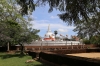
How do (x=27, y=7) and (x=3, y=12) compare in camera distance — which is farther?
(x=3, y=12)

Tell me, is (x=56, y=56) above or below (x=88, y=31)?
below

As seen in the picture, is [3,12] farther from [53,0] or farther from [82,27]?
[53,0]

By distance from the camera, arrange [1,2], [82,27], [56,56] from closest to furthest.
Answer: [56,56] < [82,27] < [1,2]

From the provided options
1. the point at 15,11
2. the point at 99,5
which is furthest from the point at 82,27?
the point at 99,5

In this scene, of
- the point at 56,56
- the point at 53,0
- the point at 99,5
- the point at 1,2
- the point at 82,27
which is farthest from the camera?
Answer: the point at 1,2

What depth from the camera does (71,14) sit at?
1191 centimetres

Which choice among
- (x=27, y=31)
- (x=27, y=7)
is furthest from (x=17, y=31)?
(x=27, y=7)

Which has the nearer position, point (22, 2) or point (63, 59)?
point (22, 2)

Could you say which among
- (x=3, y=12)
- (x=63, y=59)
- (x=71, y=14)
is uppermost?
(x=3, y=12)

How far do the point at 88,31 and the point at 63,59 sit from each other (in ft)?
54.7

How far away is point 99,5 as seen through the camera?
Result: 11828 mm

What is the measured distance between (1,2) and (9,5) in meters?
1.65

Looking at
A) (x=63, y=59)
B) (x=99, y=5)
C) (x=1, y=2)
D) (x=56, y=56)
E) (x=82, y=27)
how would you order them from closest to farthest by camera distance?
(x=99, y=5) → (x=63, y=59) → (x=56, y=56) → (x=82, y=27) → (x=1, y=2)

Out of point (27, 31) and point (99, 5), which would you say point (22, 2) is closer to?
point (99, 5)
